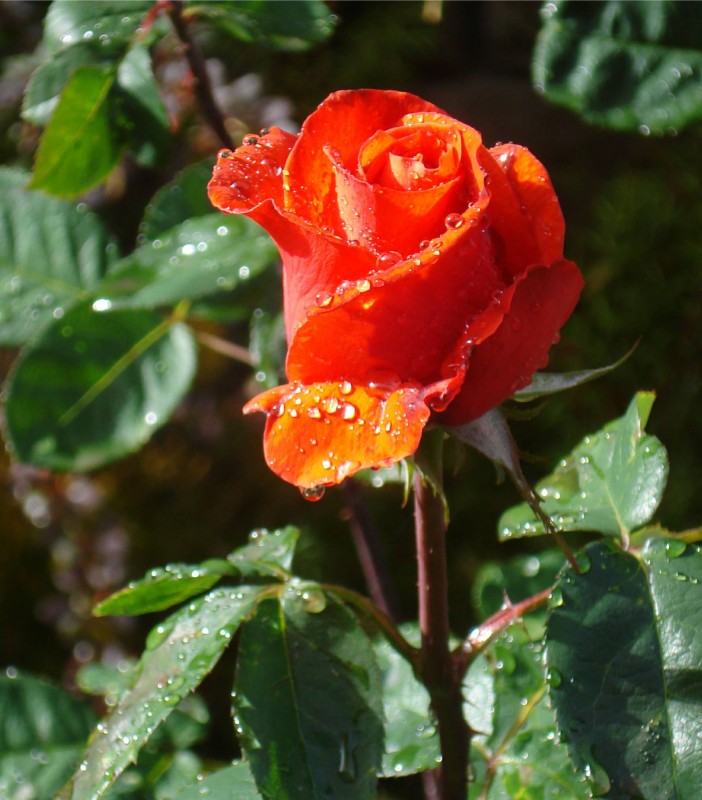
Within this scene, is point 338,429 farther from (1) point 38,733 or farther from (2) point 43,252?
(2) point 43,252

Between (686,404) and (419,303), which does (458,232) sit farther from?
(686,404)

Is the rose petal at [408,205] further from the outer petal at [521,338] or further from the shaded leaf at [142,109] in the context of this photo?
the shaded leaf at [142,109]

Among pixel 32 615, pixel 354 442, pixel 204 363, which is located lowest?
pixel 32 615

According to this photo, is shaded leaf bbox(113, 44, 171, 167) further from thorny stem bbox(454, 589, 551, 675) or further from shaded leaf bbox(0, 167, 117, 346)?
thorny stem bbox(454, 589, 551, 675)

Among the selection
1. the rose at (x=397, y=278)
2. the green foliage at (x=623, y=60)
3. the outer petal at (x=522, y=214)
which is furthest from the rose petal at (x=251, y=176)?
the green foliage at (x=623, y=60)

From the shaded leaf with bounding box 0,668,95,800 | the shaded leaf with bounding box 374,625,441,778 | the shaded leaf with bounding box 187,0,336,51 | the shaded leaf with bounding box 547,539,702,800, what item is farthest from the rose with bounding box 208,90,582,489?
the shaded leaf with bounding box 0,668,95,800

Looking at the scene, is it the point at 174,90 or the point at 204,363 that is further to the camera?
the point at 204,363

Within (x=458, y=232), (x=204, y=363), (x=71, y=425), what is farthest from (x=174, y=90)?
(x=458, y=232)
